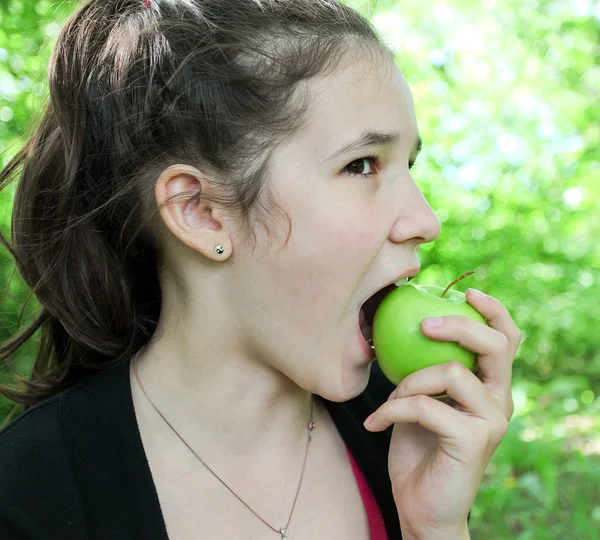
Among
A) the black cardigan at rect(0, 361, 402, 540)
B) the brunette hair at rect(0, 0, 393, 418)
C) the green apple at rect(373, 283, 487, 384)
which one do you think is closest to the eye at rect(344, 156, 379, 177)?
the brunette hair at rect(0, 0, 393, 418)

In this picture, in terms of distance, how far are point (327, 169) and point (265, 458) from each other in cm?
79

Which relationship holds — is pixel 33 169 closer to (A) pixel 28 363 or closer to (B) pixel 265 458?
(B) pixel 265 458

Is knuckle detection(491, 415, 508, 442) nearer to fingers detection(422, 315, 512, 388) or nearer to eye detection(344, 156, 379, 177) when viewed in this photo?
fingers detection(422, 315, 512, 388)

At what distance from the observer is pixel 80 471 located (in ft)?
5.41

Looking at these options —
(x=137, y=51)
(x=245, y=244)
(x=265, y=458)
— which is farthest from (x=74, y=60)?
(x=265, y=458)

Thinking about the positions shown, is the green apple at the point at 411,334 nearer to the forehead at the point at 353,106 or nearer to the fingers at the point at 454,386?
the fingers at the point at 454,386

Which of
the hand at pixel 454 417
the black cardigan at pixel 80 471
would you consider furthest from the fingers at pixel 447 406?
the black cardigan at pixel 80 471

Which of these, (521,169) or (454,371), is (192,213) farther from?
(521,169)

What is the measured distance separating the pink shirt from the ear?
0.73m

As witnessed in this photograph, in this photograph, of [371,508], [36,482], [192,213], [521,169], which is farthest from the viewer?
[521,169]

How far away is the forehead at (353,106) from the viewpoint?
1.64 m

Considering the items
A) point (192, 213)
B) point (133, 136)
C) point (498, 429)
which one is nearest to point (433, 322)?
point (498, 429)

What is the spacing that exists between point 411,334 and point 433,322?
0.06 meters

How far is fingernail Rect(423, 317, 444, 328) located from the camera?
1656 millimetres
